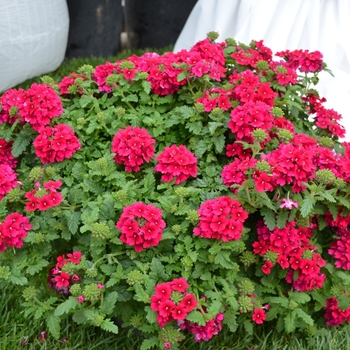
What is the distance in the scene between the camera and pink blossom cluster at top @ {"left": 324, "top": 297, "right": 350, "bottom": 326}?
6.31 feet

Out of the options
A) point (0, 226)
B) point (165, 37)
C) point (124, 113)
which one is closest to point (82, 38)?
point (165, 37)

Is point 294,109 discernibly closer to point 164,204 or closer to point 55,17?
point 164,204

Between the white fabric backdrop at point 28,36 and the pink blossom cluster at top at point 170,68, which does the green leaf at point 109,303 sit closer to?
the pink blossom cluster at top at point 170,68

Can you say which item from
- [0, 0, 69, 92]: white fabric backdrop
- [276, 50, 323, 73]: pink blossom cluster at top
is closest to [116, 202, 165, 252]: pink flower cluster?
[276, 50, 323, 73]: pink blossom cluster at top

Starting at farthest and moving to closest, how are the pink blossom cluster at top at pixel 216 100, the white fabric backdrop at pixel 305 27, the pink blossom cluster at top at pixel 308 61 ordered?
the white fabric backdrop at pixel 305 27
the pink blossom cluster at top at pixel 308 61
the pink blossom cluster at top at pixel 216 100

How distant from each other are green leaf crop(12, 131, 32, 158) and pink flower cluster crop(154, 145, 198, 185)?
455mm

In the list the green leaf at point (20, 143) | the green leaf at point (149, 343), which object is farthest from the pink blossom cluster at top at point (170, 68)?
the green leaf at point (149, 343)

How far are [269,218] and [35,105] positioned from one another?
0.81 meters

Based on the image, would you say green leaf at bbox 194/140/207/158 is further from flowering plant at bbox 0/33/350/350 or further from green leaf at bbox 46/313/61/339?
green leaf at bbox 46/313/61/339

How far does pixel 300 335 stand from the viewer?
2004mm

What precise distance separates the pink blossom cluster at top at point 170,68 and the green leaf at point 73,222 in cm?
51

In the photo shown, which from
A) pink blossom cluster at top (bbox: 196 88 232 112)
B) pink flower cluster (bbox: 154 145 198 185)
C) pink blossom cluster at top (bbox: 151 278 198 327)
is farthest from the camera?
pink blossom cluster at top (bbox: 196 88 232 112)

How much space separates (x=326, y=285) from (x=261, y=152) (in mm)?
477

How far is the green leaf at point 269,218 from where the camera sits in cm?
171
